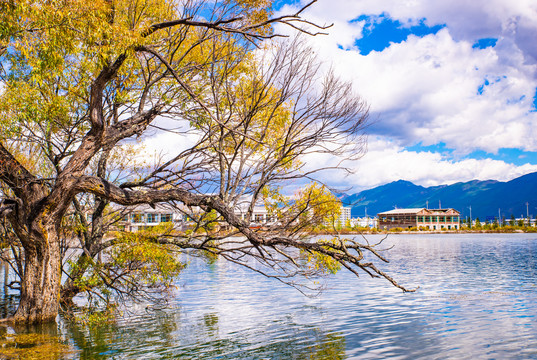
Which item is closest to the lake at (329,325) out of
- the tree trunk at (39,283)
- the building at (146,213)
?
the tree trunk at (39,283)

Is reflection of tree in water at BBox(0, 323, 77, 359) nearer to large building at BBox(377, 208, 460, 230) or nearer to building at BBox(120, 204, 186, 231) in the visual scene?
building at BBox(120, 204, 186, 231)

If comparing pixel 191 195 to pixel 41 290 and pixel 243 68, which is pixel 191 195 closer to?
pixel 243 68

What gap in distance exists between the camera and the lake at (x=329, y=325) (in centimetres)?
1482

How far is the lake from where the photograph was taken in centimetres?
1482

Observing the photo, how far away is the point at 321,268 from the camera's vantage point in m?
14.8

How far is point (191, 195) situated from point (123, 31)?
4987mm

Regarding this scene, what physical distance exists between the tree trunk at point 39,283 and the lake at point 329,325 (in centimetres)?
64

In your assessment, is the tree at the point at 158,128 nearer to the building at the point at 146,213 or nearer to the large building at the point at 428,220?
the building at the point at 146,213

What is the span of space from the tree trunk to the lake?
64cm

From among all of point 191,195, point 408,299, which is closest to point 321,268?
point 191,195

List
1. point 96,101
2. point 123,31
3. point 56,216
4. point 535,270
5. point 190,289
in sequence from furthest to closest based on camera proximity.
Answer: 1. point 535,270
2. point 190,289
3. point 56,216
4. point 96,101
5. point 123,31

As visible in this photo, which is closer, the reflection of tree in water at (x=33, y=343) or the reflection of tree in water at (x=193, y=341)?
the reflection of tree in water at (x=33, y=343)

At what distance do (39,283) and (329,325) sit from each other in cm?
1134

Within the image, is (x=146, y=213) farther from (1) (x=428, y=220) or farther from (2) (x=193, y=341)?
(1) (x=428, y=220)
